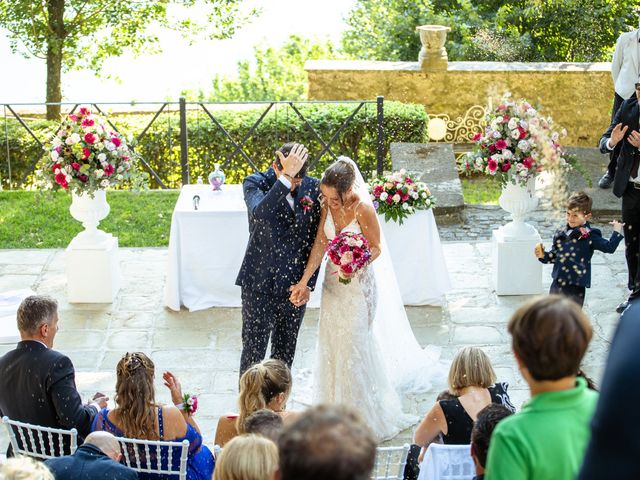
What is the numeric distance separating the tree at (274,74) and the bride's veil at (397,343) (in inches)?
394

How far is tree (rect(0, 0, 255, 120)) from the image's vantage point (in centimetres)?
1326

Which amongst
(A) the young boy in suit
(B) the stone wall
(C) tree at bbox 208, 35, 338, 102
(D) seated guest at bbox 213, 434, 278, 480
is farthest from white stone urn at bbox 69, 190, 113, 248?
(C) tree at bbox 208, 35, 338, 102

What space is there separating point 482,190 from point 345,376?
6463 millimetres

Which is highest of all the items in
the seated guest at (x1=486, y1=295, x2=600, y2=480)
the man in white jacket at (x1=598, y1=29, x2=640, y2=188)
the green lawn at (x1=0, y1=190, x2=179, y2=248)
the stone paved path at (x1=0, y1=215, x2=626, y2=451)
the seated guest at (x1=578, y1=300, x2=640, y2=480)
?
the man in white jacket at (x1=598, y1=29, x2=640, y2=188)

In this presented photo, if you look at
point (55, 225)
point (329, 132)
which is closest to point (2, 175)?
point (55, 225)

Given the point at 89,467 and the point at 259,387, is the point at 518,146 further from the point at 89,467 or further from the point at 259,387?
the point at 89,467

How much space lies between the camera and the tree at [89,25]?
13258 millimetres

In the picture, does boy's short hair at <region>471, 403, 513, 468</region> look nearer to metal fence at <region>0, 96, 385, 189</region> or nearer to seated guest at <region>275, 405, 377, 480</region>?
seated guest at <region>275, 405, 377, 480</region>

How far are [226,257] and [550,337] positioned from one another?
5922 millimetres

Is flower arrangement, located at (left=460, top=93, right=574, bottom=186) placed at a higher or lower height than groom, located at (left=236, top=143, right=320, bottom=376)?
higher

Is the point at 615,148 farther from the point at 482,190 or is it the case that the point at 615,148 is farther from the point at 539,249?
the point at 482,190

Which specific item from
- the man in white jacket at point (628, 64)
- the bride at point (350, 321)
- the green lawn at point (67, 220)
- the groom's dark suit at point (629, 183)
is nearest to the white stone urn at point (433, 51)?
the man in white jacket at point (628, 64)

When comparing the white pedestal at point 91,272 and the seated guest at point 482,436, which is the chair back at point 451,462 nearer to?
the seated guest at point 482,436

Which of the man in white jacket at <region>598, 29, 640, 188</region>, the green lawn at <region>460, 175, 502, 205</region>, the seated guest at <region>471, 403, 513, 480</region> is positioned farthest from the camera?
the green lawn at <region>460, 175, 502, 205</region>
